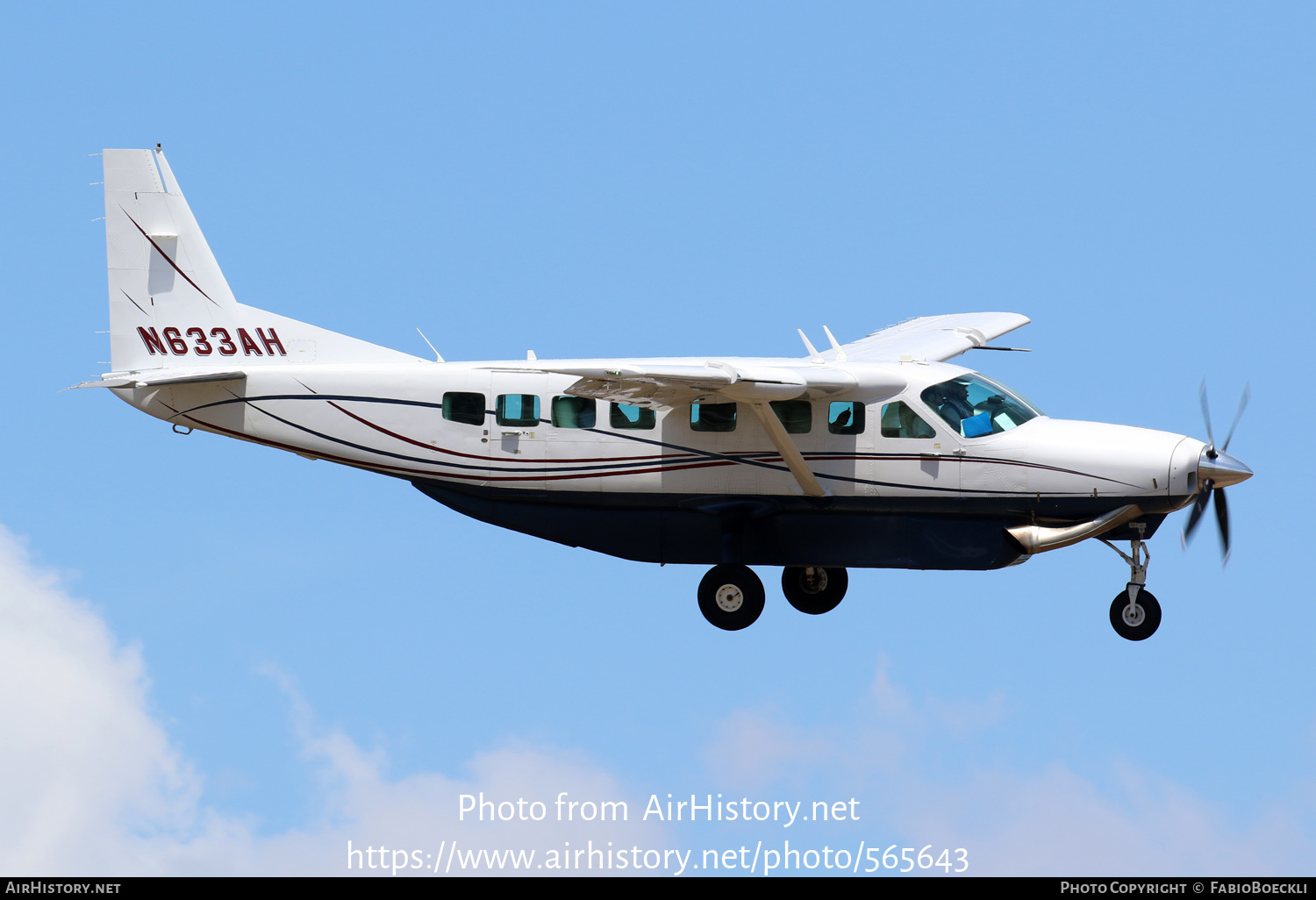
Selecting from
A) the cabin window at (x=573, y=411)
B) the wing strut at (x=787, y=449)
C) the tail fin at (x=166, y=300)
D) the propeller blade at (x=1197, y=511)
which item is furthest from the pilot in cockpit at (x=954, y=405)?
the tail fin at (x=166, y=300)

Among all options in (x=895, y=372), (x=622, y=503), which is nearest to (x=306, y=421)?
(x=622, y=503)

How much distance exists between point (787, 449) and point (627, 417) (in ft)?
7.04

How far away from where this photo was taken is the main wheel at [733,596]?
21.5 m

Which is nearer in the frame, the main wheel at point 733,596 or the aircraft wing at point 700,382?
the aircraft wing at point 700,382

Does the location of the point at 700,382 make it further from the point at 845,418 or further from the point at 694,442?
the point at 845,418

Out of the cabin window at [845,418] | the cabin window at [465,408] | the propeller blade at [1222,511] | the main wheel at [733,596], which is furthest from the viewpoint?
the cabin window at [465,408]

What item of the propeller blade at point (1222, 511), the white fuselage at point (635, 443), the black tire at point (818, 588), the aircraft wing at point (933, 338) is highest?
the aircraft wing at point (933, 338)

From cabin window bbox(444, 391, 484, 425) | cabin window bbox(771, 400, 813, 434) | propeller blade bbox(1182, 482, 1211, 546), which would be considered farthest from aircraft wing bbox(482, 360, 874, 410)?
propeller blade bbox(1182, 482, 1211, 546)

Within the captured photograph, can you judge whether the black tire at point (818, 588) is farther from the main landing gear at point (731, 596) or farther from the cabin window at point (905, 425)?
the cabin window at point (905, 425)

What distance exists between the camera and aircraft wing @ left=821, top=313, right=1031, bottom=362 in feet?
75.3

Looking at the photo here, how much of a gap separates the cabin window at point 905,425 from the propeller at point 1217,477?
3.24 metres

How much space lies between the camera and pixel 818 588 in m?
22.6

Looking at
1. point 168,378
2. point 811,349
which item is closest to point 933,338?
point 811,349

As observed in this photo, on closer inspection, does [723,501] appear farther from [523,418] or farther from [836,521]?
[523,418]
